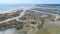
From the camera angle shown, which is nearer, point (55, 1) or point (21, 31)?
point (21, 31)

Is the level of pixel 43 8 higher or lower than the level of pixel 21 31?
higher

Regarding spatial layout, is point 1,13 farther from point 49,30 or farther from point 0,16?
point 49,30

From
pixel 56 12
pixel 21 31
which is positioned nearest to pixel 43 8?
pixel 56 12

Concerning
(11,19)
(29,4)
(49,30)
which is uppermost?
(29,4)

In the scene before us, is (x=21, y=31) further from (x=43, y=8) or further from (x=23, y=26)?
(x=43, y=8)

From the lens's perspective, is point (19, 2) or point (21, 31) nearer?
point (21, 31)

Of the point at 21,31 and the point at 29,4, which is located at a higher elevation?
the point at 29,4

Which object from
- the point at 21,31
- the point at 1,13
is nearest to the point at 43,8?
the point at 21,31
